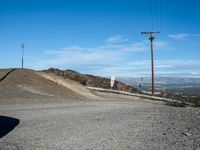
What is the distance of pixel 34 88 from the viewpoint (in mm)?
30547

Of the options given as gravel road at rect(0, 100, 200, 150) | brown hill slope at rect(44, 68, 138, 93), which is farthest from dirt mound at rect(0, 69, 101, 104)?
gravel road at rect(0, 100, 200, 150)

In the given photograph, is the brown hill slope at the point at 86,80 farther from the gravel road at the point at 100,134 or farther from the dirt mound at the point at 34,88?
the gravel road at the point at 100,134

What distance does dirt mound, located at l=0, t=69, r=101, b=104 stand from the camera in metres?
25.2

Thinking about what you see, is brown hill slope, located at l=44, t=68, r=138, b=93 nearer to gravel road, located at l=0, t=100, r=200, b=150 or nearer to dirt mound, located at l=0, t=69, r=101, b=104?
dirt mound, located at l=0, t=69, r=101, b=104

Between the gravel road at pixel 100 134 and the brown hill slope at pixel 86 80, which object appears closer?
the gravel road at pixel 100 134

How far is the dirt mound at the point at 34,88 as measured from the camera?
2523 cm

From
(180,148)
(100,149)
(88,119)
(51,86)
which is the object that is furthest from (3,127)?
(51,86)

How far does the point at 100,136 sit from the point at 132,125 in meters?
2.57

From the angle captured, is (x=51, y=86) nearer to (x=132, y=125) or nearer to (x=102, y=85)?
(x=102, y=85)

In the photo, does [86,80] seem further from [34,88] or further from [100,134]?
[100,134]

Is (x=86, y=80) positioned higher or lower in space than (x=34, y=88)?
higher

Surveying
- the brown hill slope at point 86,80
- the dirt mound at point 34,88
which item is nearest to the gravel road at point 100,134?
the dirt mound at point 34,88

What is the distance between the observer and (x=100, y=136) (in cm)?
1068

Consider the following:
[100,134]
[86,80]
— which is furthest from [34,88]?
[100,134]
